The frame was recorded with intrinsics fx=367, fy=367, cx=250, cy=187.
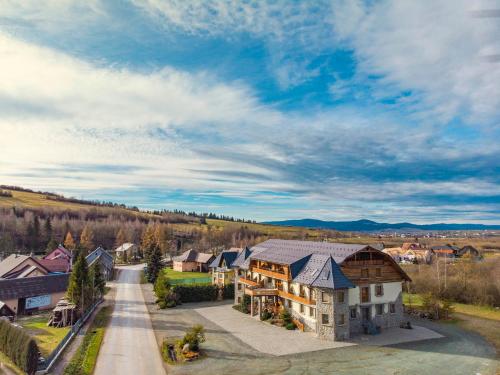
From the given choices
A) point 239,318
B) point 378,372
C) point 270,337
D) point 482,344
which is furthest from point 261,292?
point 482,344

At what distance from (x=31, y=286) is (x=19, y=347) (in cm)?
2476

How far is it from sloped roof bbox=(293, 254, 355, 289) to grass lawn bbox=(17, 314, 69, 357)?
2512cm

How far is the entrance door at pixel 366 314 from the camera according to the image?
3938 cm

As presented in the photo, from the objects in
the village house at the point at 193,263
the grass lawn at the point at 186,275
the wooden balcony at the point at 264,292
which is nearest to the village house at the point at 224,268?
the wooden balcony at the point at 264,292

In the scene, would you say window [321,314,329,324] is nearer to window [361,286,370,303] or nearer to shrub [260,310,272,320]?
window [361,286,370,303]

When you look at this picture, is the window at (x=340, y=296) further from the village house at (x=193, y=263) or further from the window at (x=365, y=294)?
the village house at (x=193, y=263)

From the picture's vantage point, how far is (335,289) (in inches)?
1437

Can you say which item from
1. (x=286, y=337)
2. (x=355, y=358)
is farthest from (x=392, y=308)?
(x=286, y=337)

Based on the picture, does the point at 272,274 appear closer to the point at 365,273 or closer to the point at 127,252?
the point at 365,273

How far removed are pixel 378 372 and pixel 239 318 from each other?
21018 millimetres

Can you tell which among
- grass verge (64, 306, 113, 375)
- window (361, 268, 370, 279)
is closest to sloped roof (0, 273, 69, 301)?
grass verge (64, 306, 113, 375)

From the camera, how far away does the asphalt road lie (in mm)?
28566

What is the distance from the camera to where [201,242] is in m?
141

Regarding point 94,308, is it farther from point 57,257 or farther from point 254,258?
point 57,257
